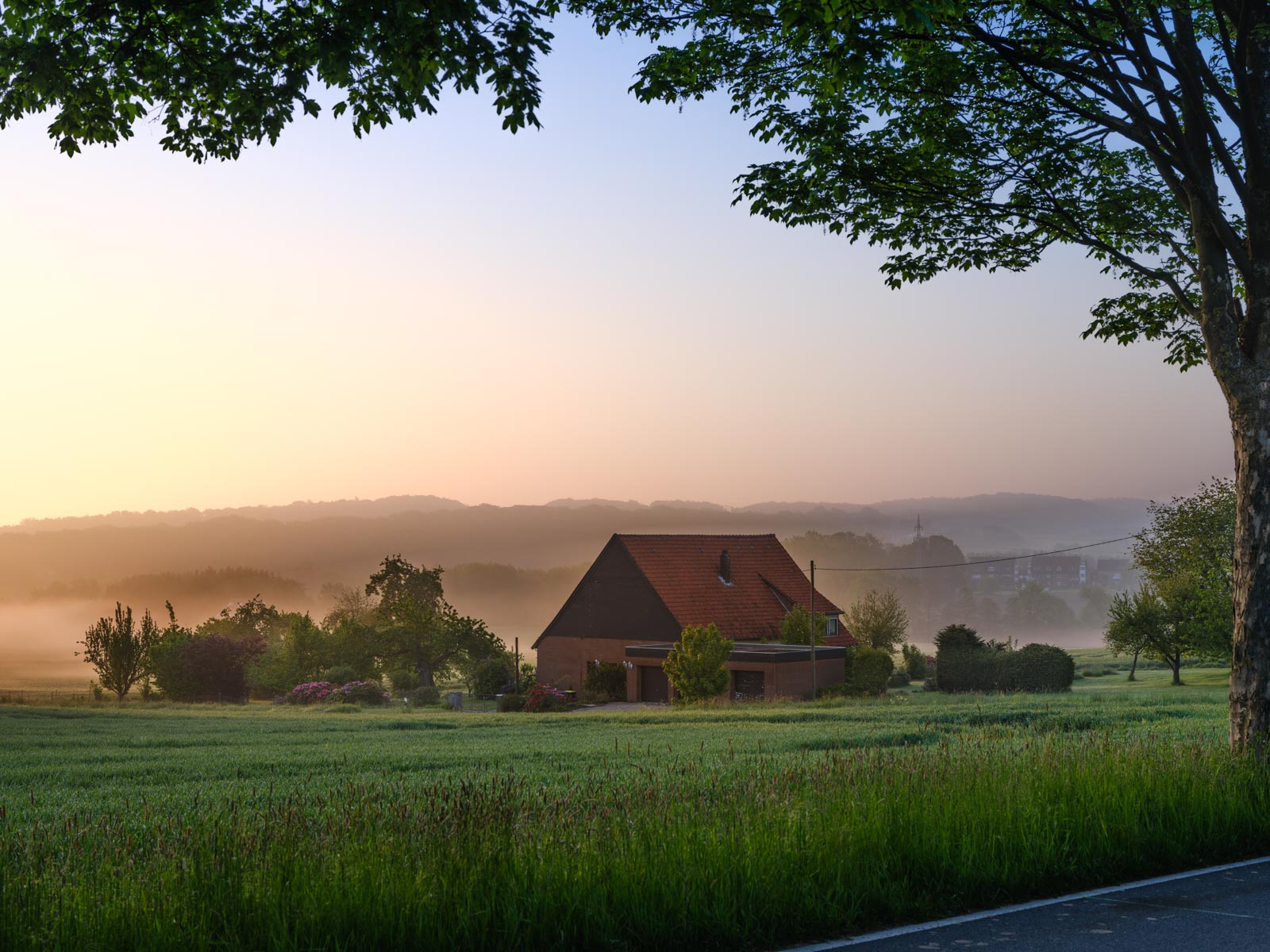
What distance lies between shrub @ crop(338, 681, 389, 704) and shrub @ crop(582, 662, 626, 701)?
1225cm

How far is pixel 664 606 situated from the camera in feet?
188

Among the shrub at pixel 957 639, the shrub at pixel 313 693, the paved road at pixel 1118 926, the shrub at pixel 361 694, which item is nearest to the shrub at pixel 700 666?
the shrub at pixel 957 639

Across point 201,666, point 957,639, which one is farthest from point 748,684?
point 201,666

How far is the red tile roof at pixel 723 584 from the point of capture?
5809cm

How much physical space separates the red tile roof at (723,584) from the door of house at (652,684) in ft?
9.41

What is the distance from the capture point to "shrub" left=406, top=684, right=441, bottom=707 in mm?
63509

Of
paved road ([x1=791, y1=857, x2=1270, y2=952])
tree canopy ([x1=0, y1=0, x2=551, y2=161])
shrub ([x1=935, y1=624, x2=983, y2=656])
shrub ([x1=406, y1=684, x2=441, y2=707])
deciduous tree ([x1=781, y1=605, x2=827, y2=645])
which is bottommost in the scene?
shrub ([x1=406, y1=684, x2=441, y2=707])

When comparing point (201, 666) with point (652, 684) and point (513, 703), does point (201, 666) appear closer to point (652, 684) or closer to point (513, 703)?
point (513, 703)

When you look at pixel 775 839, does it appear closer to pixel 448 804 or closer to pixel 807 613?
pixel 448 804

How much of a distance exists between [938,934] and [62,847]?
6168mm

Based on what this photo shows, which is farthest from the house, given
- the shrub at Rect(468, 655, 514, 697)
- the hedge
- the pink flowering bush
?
the pink flowering bush

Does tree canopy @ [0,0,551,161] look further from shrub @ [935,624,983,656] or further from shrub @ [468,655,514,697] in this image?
shrub @ [468,655,514,697]

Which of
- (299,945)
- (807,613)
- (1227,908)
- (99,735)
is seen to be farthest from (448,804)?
(807,613)

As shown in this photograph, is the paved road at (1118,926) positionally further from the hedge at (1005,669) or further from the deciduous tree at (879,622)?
the deciduous tree at (879,622)
